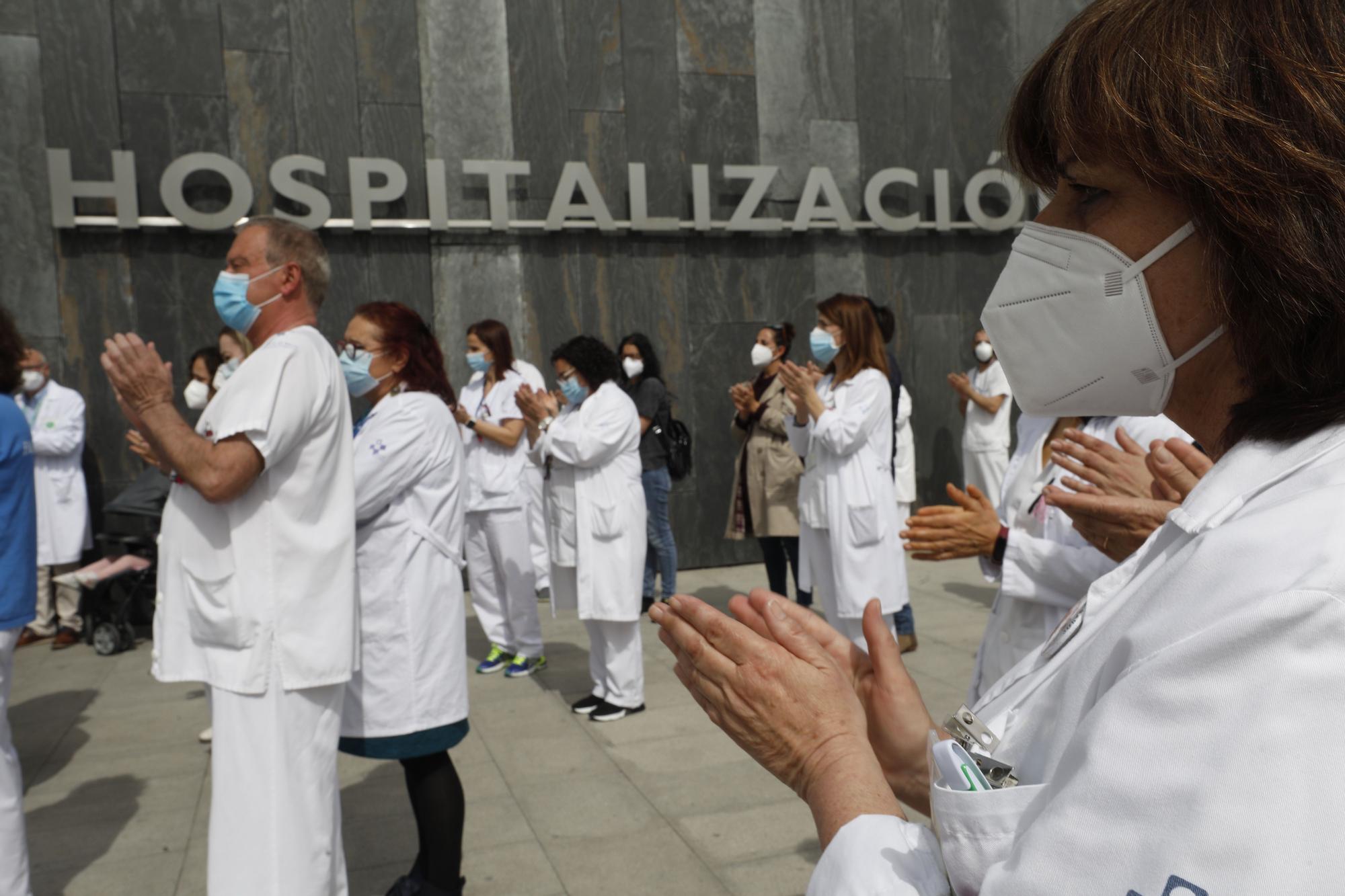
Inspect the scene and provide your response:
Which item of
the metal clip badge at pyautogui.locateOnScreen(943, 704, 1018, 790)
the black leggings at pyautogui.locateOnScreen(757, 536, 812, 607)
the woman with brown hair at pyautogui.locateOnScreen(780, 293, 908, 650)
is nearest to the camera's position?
the metal clip badge at pyautogui.locateOnScreen(943, 704, 1018, 790)

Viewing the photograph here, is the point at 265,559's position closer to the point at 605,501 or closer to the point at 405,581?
the point at 405,581

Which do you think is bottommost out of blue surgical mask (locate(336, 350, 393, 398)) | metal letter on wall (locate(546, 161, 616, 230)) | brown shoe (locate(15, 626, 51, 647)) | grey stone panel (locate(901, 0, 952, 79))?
brown shoe (locate(15, 626, 51, 647))

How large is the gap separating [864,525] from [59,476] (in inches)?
233

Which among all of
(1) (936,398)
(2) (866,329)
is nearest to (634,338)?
(2) (866,329)

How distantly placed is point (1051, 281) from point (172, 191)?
8.55 m

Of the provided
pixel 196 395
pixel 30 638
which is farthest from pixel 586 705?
pixel 30 638

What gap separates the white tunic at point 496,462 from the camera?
682 centimetres

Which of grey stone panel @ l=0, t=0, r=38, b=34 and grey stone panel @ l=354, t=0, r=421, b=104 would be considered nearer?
grey stone panel @ l=0, t=0, r=38, b=34

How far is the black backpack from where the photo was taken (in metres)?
7.86

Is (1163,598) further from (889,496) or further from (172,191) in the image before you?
(172,191)

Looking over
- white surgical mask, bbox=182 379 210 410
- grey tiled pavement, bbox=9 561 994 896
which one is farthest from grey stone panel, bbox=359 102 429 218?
grey tiled pavement, bbox=9 561 994 896

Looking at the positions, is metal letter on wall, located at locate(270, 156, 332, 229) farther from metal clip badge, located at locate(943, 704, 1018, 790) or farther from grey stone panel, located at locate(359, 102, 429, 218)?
metal clip badge, located at locate(943, 704, 1018, 790)

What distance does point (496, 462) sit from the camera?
22.4ft

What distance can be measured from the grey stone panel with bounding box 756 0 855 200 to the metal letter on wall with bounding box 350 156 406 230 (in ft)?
10.9
